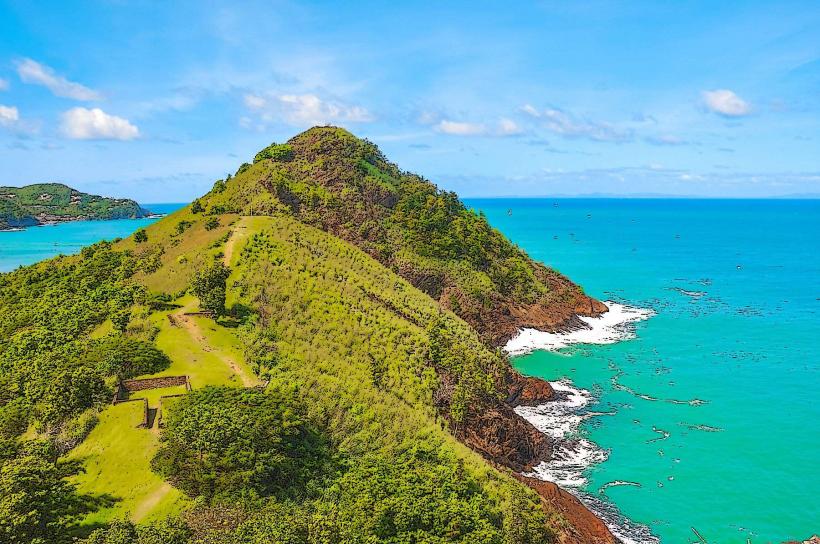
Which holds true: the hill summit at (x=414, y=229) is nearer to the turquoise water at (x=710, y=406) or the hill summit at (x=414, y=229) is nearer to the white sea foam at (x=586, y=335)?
the white sea foam at (x=586, y=335)

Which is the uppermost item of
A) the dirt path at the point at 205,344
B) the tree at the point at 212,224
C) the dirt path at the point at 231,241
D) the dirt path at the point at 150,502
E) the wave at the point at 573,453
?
the tree at the point at 212,224

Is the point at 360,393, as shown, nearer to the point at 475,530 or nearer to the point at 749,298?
the point at 475,530

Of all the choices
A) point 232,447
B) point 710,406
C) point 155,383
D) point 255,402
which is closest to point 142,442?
point 155,383

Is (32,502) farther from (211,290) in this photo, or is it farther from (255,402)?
(211,290)

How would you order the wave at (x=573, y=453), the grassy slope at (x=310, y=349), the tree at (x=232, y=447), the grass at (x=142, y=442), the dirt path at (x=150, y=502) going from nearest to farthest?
1. the dirt path at (x=150, y=502)
2. the grass at (x=142, y=442)
3. the tree at (x=232, y=447)
4. the grassy slope at (x=310, y=349)
5. the wave at (x=573, y=453)

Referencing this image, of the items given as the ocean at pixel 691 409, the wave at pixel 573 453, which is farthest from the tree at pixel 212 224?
the wave at pixel 573 453

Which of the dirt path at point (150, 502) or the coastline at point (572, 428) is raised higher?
the coastline at point (572, 428)
